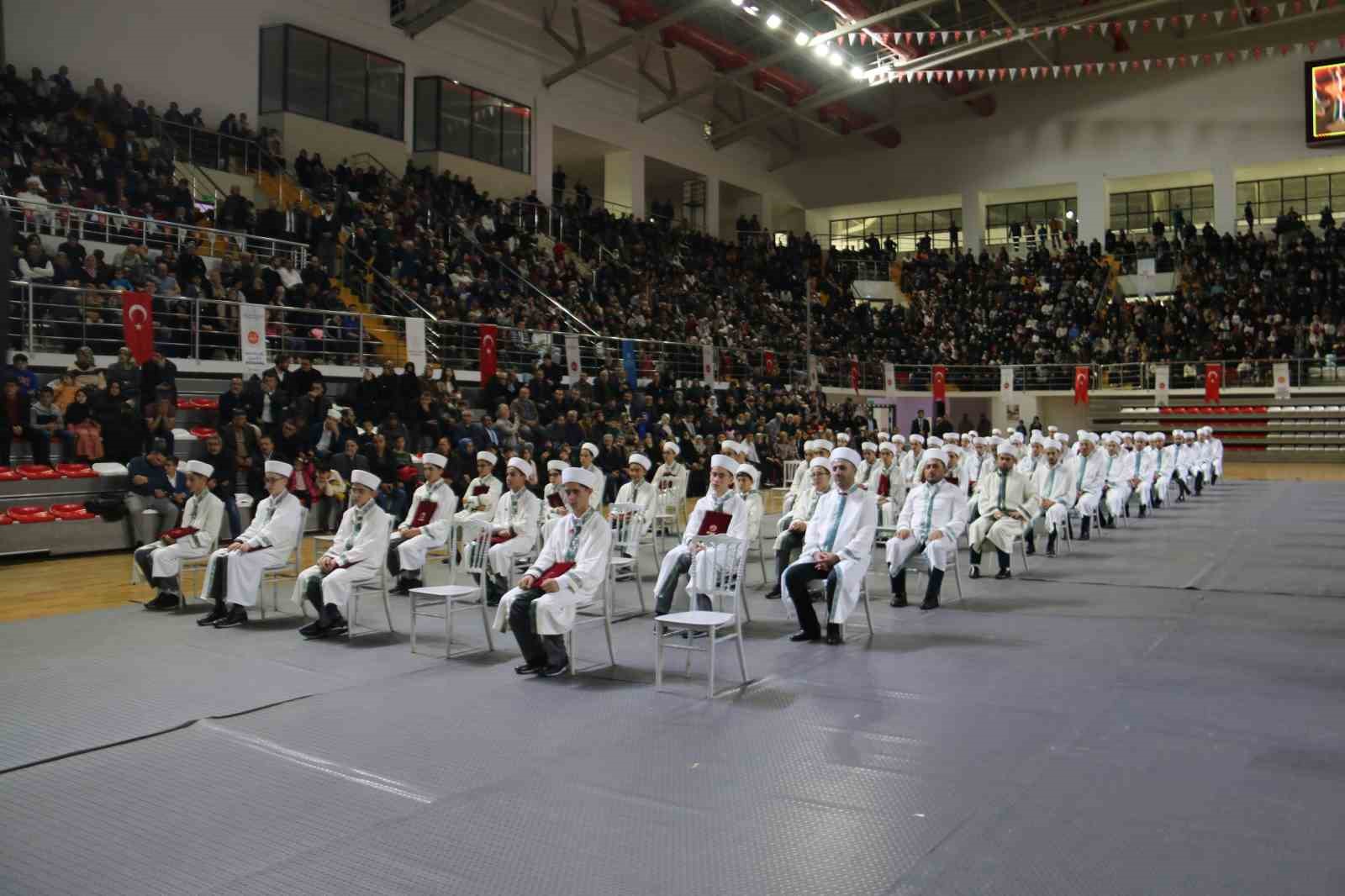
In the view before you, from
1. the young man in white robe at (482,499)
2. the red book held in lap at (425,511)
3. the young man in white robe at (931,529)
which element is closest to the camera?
the young man in white robe at (931,529)

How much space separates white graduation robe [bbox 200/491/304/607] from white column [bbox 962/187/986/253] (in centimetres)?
3510

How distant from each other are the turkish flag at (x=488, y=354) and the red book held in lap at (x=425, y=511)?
30.6 feet

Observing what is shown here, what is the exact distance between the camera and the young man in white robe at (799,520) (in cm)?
852

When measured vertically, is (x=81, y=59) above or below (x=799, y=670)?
above

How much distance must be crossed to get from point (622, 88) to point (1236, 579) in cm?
2704

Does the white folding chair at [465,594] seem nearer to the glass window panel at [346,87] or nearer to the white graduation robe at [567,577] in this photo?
the white graduation robe at [567,577]

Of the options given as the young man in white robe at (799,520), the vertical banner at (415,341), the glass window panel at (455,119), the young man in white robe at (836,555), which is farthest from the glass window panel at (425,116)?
the young man in white robe at (836,555)

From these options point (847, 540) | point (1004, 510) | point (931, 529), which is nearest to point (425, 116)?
point (1004, 510)

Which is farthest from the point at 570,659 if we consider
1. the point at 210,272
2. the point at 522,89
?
the point at 522,89

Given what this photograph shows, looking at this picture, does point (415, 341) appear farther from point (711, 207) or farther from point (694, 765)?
point (711, 207)

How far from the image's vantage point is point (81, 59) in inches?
768

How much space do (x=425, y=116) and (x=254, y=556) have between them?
2023 cm

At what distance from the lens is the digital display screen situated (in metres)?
31.7

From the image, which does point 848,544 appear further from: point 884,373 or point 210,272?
point 884,373
